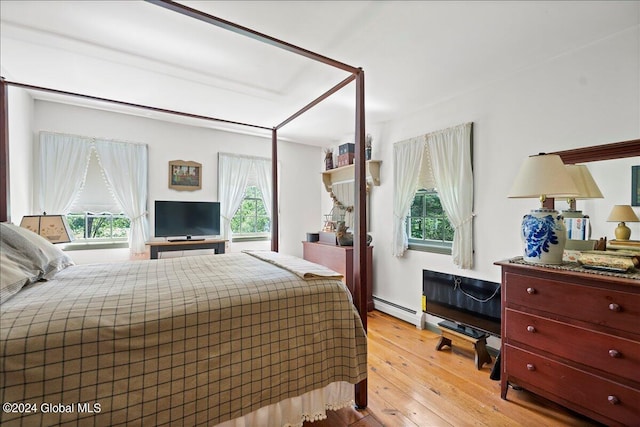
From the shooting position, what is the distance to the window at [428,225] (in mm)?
3111

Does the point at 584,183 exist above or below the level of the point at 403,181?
below

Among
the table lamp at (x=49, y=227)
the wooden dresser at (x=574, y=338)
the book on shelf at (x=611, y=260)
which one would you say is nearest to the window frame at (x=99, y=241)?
the table lamp at (x=49, y=227)

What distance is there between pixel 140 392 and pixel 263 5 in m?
2.05

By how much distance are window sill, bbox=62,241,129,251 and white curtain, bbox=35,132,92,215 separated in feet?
1.35

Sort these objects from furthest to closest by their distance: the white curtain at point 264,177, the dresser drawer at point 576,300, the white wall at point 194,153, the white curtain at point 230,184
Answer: the white curtain at point 264,177 < the white curtain at point 230,184 < the white wall at point 194,153 < the dresser drawer at point 576,300

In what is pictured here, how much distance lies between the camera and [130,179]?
12.0ft

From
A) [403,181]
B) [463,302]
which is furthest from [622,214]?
[403,181]

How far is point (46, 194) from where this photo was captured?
10.5 ft

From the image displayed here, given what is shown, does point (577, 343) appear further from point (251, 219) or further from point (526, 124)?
point (251, 219)

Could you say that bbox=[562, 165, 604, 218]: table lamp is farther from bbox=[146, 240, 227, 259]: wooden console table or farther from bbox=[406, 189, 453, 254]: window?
bbox=[146, 240, 227, 259]: wooden console table

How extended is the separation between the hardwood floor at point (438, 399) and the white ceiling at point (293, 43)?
8.16 ft

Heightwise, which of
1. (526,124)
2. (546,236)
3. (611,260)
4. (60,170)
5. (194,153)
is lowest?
(611,260)

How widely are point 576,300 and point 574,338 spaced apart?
22 centimetres

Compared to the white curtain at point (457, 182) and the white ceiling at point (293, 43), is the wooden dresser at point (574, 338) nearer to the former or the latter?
the white curtain at point (457, 182)
